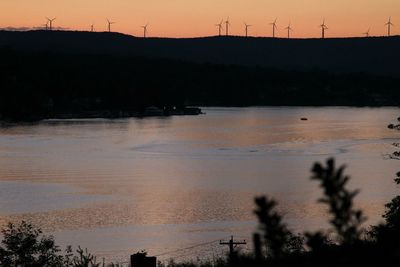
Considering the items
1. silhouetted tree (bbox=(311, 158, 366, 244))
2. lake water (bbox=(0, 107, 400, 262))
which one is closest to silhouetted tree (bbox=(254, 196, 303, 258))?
silhouetted tree (bbox=(311, 158, 366, 244))

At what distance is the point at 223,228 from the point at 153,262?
2271 centimetres

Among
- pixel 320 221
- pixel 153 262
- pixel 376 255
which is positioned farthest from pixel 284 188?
pixel 376 255

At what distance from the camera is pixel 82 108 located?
491 feet

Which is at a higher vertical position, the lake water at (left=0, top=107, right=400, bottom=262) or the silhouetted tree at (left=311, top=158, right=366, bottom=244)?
the silhouetted tree at (left=311, top=158, right=366, bottom=244)

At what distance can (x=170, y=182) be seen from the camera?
179ft

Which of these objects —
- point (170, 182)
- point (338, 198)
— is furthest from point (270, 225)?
point (170, 182)

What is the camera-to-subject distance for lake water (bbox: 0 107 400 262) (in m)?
34.8

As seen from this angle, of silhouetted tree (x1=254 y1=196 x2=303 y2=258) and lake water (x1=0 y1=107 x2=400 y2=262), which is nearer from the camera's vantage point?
silhouetted tree (x1=254 y1=196 x2=303 y2=258)

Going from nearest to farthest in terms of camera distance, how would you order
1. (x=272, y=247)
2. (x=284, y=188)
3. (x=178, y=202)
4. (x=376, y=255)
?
(x=272, y=247), (x=376, y=255), (x=178, y=202), (x=284, y=188)

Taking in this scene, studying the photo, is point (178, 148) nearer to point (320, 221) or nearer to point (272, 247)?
point (320, 221)

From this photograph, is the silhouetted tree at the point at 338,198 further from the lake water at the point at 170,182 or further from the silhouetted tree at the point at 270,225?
the lake water at the point at 170,182

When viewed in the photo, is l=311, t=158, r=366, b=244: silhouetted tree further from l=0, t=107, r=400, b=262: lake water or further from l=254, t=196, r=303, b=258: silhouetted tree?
l=0, t=107, r=400, b=262: lake water

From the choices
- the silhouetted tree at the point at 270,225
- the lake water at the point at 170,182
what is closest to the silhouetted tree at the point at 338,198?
the silhouetted tree at the point at 270,225

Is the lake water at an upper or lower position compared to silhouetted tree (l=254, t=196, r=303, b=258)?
lower
